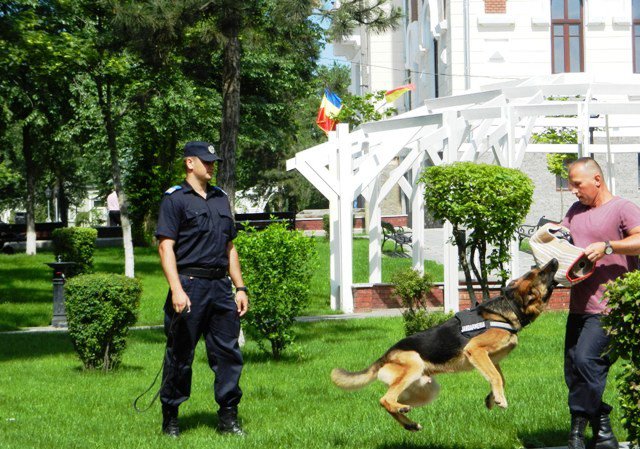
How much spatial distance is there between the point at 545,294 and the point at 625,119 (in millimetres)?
18293

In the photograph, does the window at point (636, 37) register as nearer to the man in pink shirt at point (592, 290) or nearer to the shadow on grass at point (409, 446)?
the man in pink shirt at point (592, 290)

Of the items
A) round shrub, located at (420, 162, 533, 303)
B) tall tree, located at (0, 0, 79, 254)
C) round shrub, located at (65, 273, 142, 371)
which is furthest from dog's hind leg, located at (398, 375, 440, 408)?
tall tree, located at (0, 0, 79, 254)

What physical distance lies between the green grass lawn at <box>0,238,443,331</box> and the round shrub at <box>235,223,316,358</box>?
0.53 meters

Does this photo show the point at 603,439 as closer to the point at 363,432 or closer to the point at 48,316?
the point at 363,432

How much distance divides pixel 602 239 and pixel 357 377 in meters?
1.79

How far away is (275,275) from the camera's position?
11844 millimetres

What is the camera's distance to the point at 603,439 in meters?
6.39

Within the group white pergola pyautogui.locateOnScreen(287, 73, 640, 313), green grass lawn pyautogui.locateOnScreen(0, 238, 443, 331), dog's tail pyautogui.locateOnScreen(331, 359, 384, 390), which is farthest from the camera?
Result: green grass lawn pyautogui.locateOnScreen(0, 238, 443, 331)

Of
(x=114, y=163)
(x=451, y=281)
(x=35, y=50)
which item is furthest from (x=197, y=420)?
(x=114, y=163)

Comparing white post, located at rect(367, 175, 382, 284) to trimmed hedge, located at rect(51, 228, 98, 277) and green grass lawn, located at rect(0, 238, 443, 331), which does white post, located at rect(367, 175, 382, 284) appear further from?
trimmed hedge, located at rect(51, 228, 98, 277)

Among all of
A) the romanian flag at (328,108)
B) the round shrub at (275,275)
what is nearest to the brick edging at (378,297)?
the round shrub at (275,275)

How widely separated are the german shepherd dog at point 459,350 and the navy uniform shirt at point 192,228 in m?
1.53

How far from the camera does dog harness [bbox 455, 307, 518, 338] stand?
6199 mm

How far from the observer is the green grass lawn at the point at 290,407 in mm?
7051
